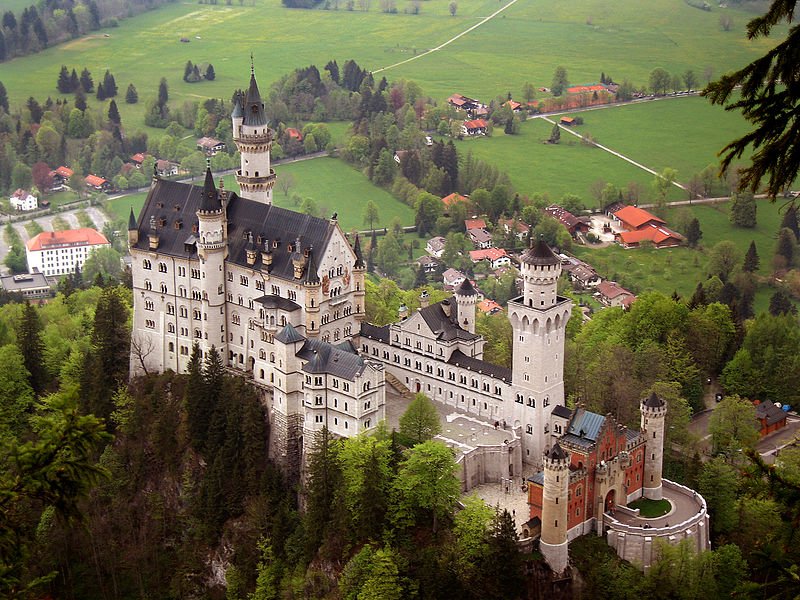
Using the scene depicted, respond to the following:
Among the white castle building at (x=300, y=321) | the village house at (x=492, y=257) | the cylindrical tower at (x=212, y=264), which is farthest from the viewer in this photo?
the village house at (x=492, y=257)

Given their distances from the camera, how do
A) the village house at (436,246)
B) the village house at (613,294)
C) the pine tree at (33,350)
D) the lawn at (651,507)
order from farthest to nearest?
the village house at (436,246), the village house at (613,294), the pine tree at (33,350), the lawn at (651,507)

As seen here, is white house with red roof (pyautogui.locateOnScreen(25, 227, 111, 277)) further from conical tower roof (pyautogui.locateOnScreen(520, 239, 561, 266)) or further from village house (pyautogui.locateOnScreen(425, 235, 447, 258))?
conical tower roof (pyautogui.locateOnScreen(520, 239, 561, 266))

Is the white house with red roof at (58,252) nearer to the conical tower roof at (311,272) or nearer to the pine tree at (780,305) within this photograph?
the conical tower roof at (311,272)

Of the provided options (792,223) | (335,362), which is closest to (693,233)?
(792,223)

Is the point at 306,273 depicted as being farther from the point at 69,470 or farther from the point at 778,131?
the point at 778,131

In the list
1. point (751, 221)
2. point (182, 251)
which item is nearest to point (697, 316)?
point (182, 251)

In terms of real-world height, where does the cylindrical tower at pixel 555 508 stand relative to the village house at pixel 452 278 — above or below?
above

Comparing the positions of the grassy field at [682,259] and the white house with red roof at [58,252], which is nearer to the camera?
the grassy field at [682,259]

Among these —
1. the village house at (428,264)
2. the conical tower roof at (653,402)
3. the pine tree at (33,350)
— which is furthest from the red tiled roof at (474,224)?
the conical tower roof at (653,402)

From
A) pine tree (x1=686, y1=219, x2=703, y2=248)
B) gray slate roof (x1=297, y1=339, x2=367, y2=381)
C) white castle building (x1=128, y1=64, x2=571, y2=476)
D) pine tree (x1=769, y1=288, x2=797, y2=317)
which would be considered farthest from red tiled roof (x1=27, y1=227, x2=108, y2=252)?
pine tree (x1=769, y1=288, x2=797, y2=317)
